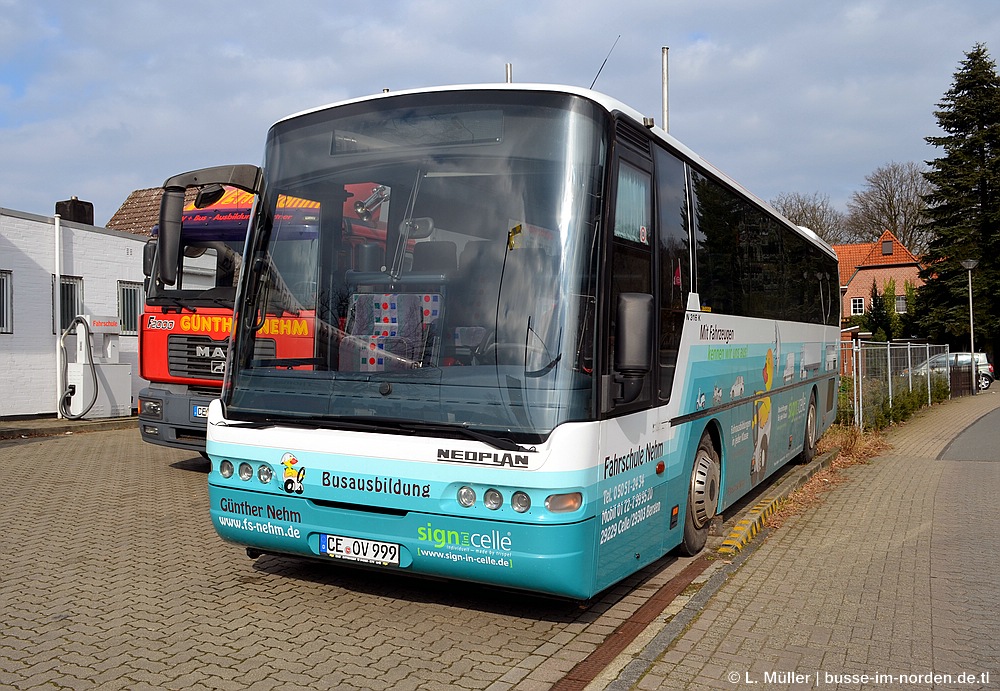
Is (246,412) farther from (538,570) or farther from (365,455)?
(538,570)

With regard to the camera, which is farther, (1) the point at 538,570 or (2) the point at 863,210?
(2) the point at 863,210

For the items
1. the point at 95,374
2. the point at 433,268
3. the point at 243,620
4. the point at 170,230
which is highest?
the point at 170,230

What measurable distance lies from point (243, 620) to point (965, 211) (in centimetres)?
5175

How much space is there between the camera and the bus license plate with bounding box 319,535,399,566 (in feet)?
16.8

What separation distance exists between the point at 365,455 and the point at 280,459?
2.00 feet

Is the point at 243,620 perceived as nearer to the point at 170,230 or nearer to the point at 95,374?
the point at 170,230

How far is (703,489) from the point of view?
22.8 ft

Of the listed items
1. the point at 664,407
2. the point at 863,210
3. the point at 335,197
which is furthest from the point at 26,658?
the point at 863,210

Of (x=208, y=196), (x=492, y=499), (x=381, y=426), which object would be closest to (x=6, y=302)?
(x=208, y=196)

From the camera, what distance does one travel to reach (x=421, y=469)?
4.95 metres

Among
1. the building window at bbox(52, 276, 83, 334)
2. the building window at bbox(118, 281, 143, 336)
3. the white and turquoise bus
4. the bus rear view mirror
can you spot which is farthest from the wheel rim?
the building window at bbox(118, 281, 143, 336)

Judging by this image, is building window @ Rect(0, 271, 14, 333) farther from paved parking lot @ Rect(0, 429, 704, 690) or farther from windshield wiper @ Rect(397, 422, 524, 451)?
windshield wiper @ Rect(397, 422, 524, 451)

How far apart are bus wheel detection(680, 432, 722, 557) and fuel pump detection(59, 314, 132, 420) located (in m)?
13.8

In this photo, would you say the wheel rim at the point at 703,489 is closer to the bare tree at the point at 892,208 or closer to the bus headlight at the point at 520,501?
the bus headlight at the point at 520,501
